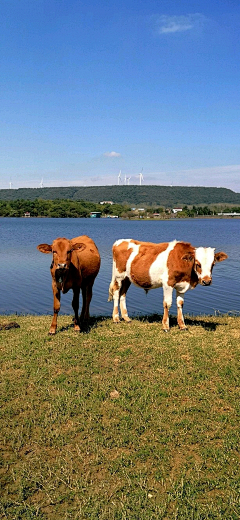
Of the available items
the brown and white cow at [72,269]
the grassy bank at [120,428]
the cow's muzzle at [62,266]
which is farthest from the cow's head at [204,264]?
the cow's muzzle at [62,266]

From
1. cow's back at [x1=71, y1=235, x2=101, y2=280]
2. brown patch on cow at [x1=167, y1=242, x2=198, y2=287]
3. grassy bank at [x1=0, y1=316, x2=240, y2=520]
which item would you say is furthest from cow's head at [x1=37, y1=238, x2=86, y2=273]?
brown patch on cow at [x1=167, y1=242, x2=198, y2=287]

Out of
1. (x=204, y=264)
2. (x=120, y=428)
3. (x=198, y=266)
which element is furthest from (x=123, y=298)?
(x=120, y=428)

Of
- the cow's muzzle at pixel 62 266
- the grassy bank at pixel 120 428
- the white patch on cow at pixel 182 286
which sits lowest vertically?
the grassy bank at pixel 120 428

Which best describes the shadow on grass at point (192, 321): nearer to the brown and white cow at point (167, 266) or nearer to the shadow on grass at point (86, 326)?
the brown and white cow at point (167, 266)

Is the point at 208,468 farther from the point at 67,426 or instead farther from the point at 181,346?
the point at 181,346

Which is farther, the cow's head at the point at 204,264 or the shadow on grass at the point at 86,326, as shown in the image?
the shadow on grass at the point at 86,326

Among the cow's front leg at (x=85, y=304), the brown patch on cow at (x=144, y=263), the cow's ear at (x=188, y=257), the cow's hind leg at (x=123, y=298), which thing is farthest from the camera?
the cow's hind leg at (x=123, y=298)

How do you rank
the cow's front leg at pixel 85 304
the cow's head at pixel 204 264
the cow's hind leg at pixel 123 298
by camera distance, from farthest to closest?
the cow's hind leg at pixel 123 298
the cow's front leg at pixel 85 304
the cow's head at pixel 204 264

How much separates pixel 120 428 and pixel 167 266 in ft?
17.6

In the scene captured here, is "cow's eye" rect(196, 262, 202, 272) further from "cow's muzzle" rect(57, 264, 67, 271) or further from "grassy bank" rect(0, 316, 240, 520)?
"cow's muzzle" rect(57, 264, 67, 271)

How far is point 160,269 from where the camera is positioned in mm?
11523

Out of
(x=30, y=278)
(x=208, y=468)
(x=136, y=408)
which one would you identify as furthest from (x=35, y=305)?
(x=208, y=468)

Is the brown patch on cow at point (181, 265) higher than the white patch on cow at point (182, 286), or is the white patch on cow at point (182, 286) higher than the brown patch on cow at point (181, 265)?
the brown patch on cow at point (181, 265)

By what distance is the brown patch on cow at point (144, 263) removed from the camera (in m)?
11.8
